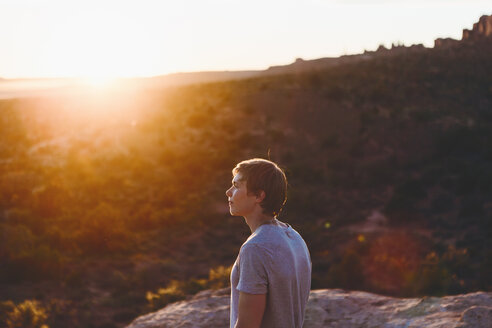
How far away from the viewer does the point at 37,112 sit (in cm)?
4384

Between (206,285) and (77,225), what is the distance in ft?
24.5

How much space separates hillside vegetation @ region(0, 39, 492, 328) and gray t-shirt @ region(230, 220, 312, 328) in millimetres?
7584

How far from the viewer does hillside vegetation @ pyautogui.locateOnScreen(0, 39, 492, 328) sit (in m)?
11.0

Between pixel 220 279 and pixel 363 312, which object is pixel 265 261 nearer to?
pixel 363 312

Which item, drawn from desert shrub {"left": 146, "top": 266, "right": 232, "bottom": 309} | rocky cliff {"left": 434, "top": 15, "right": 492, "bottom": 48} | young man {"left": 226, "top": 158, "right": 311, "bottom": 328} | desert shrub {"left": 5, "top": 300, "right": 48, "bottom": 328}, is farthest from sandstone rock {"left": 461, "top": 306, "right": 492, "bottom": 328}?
rocky cliff {"left": 434, "top": 15, "right": 492, "bottom": 48}

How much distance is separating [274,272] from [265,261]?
6cm

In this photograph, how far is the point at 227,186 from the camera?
843 inches

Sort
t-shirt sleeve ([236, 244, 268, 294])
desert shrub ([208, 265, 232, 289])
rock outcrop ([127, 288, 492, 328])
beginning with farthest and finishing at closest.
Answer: desert shrub ([208, 265, 232, 289])
rock outcrop ([127, 288, 492, 328])
t-shirt sleeve ([236, 244, 268, 294])

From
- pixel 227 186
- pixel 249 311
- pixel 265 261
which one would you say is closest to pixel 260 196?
pixel 265 261

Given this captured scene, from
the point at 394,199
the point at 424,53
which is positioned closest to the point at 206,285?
the point at 394,199

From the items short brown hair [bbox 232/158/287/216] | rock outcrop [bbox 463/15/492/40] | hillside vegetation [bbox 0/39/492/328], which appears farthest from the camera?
rock outcrop [bbox 463/15/492/40]

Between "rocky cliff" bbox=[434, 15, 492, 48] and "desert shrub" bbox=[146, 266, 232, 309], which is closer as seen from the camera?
"desert shrub" bbox=[146, 266, 232, 309]

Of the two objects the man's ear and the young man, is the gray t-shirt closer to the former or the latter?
A: the young man

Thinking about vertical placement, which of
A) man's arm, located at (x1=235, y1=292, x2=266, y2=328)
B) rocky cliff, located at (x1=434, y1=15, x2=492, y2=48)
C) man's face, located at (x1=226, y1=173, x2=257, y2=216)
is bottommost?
man's arm, located at (x1=235, y1=292, x2=266, y2=328)
